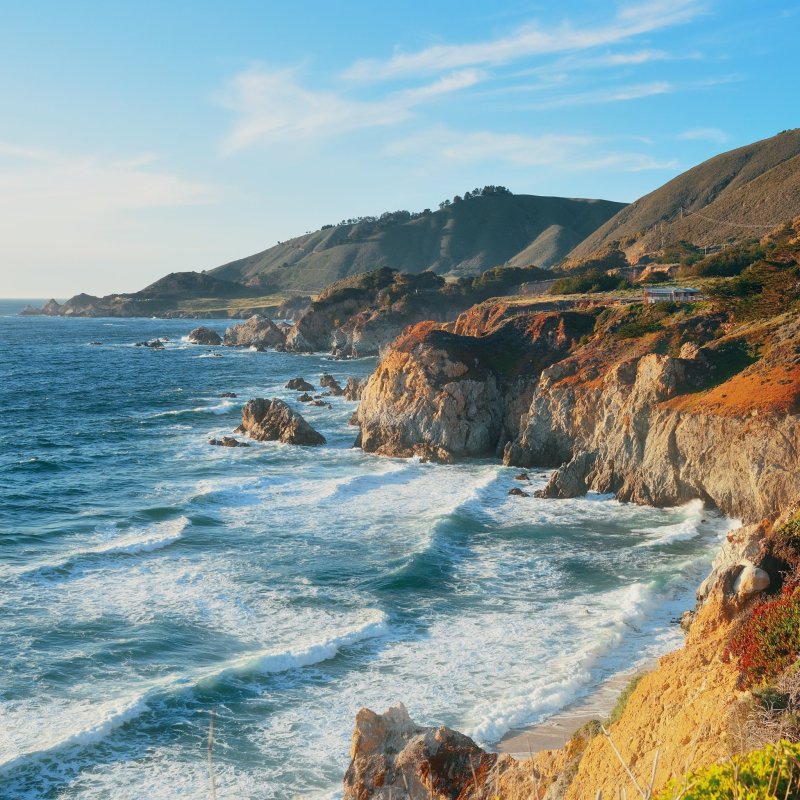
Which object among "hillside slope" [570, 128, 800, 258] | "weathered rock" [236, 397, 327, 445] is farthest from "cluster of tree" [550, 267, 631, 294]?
"hillside slope" [570, 128, 800, 258]

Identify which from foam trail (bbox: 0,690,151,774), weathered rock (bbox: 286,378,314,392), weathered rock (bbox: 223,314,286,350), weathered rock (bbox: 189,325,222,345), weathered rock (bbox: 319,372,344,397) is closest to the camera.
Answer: foam trail (bbox: 0,690,151,774)

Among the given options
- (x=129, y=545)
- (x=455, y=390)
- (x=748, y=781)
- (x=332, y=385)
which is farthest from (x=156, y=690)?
(x=332, y=385)

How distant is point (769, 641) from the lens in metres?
11.0

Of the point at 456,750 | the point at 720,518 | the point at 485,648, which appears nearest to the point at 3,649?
the point at 485,648

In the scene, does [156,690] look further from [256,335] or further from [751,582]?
[256,335]

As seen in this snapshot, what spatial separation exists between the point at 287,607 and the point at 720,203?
107 m

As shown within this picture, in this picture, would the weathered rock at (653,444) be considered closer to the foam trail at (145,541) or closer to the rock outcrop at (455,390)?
the rock outcrop at (455,390)

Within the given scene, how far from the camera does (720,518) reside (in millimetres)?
30812

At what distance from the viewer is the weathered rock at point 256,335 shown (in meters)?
121

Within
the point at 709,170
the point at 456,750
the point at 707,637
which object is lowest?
the point at 456,750

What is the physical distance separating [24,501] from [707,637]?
3284 centimetres

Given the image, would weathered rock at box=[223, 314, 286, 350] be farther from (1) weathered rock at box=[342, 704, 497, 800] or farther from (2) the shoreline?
(1) weathered rock at box=[342, 704, 497, 800]

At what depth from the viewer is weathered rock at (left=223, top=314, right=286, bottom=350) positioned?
396 ft

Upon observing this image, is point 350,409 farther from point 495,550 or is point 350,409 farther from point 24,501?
point 495,550
